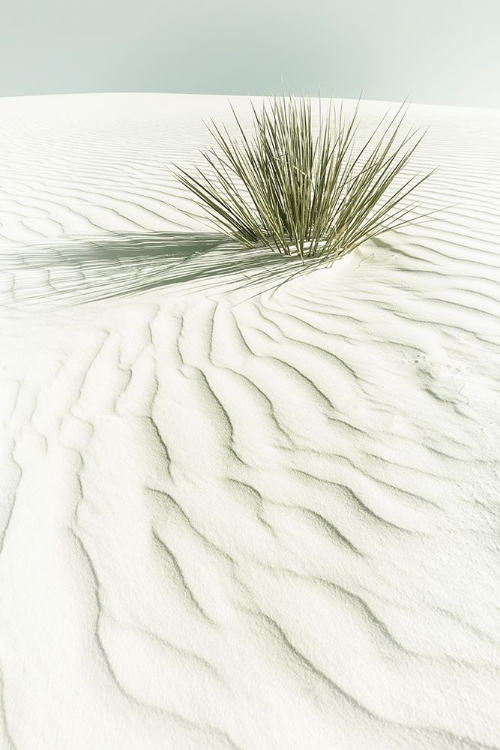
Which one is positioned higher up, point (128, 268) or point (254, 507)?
point (128, 268)

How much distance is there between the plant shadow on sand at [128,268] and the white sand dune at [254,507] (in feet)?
0.11

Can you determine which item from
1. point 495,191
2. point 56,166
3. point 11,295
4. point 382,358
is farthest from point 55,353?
point 56,166

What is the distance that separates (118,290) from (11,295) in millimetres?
624

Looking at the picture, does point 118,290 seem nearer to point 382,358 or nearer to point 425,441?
point 382,358

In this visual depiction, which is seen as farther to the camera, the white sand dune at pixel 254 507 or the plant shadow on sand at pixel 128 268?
the plant shadow on sand at pixel 128 268

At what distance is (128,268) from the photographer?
11.6ft

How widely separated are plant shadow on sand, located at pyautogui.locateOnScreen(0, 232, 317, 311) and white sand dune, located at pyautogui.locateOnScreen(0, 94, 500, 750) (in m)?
0.03

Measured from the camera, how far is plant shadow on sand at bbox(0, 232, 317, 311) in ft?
10.5

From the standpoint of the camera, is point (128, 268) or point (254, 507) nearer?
point (254, 507)

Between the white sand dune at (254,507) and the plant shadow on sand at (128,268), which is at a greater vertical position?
the plant shadow on sand at (128,268)

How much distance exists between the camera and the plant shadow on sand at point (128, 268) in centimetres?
320

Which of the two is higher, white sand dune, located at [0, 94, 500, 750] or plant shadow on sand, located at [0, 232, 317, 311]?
plant shadow on sand, located at [0, 232, 317, 311]

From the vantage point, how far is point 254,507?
172cm

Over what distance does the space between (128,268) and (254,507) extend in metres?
2.19
